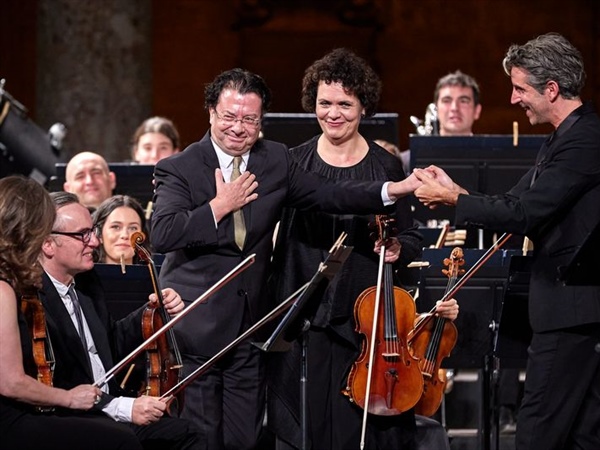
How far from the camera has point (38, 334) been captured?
336cm

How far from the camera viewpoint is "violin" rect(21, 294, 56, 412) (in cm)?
336

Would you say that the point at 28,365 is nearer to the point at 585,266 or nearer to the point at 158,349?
the point at 158,349

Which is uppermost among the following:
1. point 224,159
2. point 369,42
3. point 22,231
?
point 369,42

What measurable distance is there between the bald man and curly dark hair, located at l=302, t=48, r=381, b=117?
178cm

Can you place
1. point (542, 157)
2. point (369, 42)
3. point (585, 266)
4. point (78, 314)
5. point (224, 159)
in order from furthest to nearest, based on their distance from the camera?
point (369, 42), point (224, 159), point (542, 157), point (78, 314), point (585, 266)

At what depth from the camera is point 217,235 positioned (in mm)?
3848

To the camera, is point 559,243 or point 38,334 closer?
point 38,334

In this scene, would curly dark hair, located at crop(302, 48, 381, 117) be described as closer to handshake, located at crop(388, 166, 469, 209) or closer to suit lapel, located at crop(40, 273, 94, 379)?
handshake, located at crop(388, 166, 469, 209)

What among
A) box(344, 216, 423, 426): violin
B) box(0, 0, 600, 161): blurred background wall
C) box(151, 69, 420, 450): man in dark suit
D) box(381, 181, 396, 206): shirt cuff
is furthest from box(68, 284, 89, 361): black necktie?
box(0, 0, 600, 161): blurred background wall

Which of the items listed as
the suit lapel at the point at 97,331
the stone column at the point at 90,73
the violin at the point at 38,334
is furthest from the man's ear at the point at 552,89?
the stone column at the point at 90,73

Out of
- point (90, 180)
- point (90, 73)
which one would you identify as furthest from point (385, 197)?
point (90, 73)

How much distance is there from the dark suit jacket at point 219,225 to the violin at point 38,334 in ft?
1.84

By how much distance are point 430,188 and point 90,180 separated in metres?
2.31

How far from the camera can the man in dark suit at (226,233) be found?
387cm
